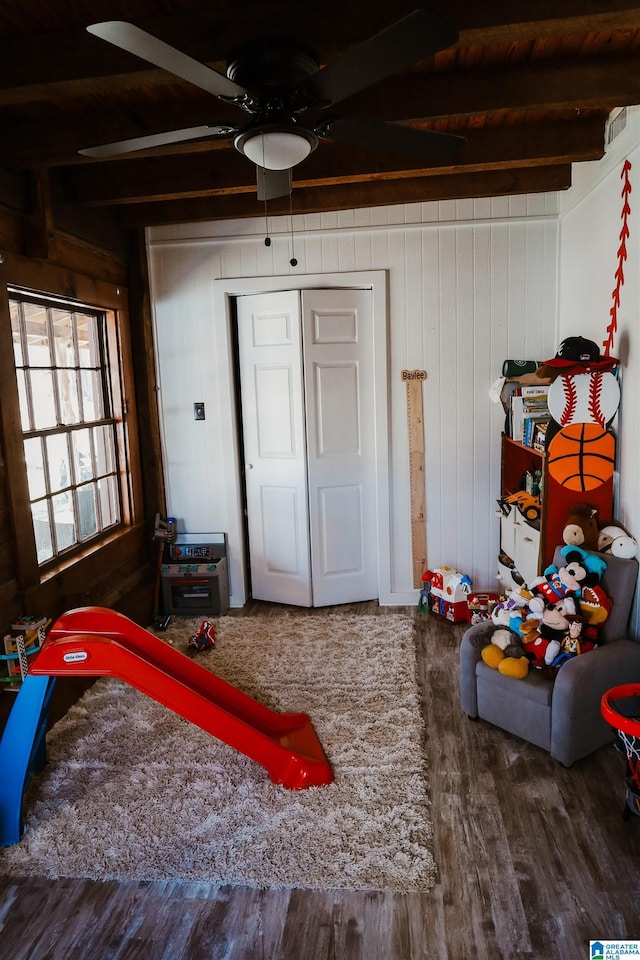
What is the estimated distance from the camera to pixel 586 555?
2.89 meters

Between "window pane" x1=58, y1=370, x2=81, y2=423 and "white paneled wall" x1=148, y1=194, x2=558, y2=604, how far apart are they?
836 millimetres

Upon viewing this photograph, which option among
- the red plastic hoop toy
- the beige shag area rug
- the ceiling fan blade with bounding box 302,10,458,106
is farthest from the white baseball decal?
the ceiling fan blade with bounding box 302,10,458,106

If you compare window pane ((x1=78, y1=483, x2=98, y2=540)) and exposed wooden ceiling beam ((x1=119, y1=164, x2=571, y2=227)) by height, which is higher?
exposed wooden ceiling beam ((x1=119, y1=164, x2=571, y2=227))

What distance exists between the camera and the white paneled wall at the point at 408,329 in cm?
407

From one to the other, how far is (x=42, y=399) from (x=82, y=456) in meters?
0.52

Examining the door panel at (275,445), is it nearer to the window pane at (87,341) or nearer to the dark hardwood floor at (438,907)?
the window pane at (87,341)

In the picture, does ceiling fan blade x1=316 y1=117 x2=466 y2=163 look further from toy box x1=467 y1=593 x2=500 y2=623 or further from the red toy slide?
toy box x1=467 y1=593 x2=500 y2=623

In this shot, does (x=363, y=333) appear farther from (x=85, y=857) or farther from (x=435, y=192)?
(x=85, y=857)

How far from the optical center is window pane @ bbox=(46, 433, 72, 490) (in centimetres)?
334

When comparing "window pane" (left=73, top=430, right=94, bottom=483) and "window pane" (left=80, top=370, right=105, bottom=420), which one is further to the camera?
"window pane" (left=80, top=370, right=105, bottom=420)

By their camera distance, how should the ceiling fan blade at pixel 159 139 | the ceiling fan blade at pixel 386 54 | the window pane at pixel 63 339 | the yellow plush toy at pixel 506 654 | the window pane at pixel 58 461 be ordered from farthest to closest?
the window pane at pixel 63 339
the window pane at pixel 58 461
the yellow plush toy at pixel 506 654
the ceiling fan blade at pixel 159 139
the ceiling fan blade at pixel 386 54

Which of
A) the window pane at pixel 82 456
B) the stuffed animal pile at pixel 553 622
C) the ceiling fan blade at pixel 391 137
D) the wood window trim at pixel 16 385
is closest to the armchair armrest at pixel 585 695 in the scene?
the stuffed animal pile at pixel 553 622

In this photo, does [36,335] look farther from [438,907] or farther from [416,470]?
[438,907]

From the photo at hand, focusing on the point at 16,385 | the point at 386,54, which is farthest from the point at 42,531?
the point at 386,54
